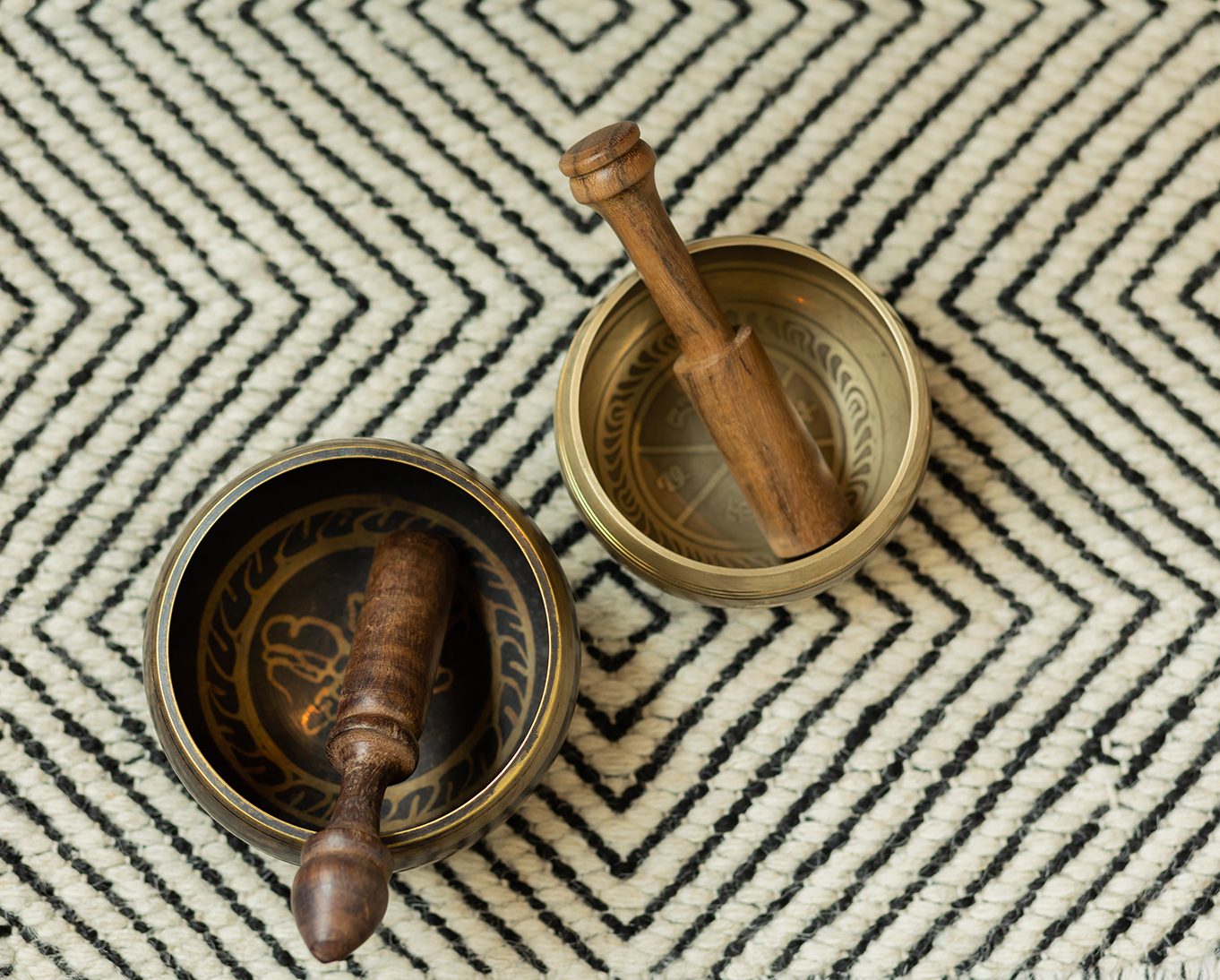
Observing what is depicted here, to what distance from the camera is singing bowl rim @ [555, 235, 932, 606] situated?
2.19ft

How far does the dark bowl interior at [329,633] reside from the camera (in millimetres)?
678

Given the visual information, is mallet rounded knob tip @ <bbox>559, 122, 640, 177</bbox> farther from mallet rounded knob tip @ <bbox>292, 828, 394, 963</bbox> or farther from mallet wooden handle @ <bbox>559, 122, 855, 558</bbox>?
mallet rounded knob tip @ <bbox>292, 828, 394, 963</bbox>

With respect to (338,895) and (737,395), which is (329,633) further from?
(737,395)

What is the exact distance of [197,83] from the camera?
0.86 metres

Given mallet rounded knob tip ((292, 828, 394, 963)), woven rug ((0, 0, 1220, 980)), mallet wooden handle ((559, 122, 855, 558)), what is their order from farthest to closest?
woven rug ((0, 0, 1220, 980)), mallet wooden handle ((559, 122, 855, 558)), mallet rounded knob tip ((292, 828, 394, 963))

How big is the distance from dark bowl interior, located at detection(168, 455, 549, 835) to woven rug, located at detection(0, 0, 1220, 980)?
102mm

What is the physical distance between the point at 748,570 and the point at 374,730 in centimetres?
27

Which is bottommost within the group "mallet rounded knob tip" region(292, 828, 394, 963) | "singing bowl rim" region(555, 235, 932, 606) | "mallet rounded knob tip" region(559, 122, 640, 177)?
"mallet rounded knob tip" region(292, 828, 394, 963)

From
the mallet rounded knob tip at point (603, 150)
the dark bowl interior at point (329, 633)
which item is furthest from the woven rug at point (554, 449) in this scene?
the mallet rounded knob tip at point (603, 150)

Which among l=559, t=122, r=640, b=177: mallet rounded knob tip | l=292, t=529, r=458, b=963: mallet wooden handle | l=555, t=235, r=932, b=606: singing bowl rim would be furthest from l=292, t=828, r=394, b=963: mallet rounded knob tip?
l=559, t=122, r=640, b=177: mallet rounded knob tip

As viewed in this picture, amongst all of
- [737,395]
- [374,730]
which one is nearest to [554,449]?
[737,395]

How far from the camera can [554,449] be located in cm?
81

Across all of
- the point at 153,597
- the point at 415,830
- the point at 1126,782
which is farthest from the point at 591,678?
the point at 1126,782

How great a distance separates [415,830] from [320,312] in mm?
454
